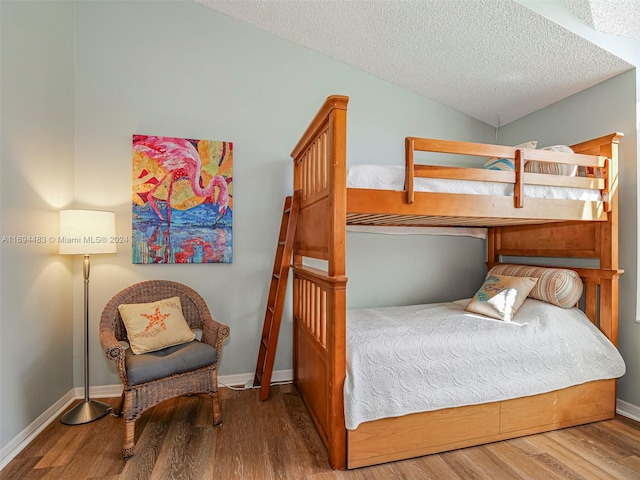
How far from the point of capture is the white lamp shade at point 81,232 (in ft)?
7.14

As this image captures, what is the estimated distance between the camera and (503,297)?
247 centimetres

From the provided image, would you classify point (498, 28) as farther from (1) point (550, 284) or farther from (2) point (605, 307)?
(2) point (605, 307)

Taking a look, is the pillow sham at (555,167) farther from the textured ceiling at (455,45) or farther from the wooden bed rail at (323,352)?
the wooden bed rail at (323,352)

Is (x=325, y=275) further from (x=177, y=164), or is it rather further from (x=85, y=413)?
(x=85, y=413)

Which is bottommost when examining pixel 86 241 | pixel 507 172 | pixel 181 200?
pixel 86 241

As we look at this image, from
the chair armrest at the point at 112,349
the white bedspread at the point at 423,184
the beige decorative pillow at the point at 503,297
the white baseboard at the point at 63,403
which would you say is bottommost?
the white baseboard at the point at 63,403

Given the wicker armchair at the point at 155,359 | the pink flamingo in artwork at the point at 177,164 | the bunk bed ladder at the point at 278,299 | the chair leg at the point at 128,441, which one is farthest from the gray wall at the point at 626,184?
the chair leg at the point at 128,441

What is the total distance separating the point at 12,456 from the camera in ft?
6.12

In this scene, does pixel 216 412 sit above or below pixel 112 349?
below

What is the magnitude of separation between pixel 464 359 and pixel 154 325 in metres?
1.89

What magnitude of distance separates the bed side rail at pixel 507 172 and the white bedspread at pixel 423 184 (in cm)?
4

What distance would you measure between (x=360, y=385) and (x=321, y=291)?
561mm

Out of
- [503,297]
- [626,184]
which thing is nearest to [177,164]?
[503,297]

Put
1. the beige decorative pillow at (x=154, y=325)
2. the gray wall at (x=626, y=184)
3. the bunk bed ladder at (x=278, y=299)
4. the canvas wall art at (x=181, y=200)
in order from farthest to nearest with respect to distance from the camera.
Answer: the canvas wall art at (x=181, y=200) → the bunk bed ladder at (x=278, y=299) → the gray wall at (x=626, y=184) → the beige decorative pillow at (x=154, y=325)
